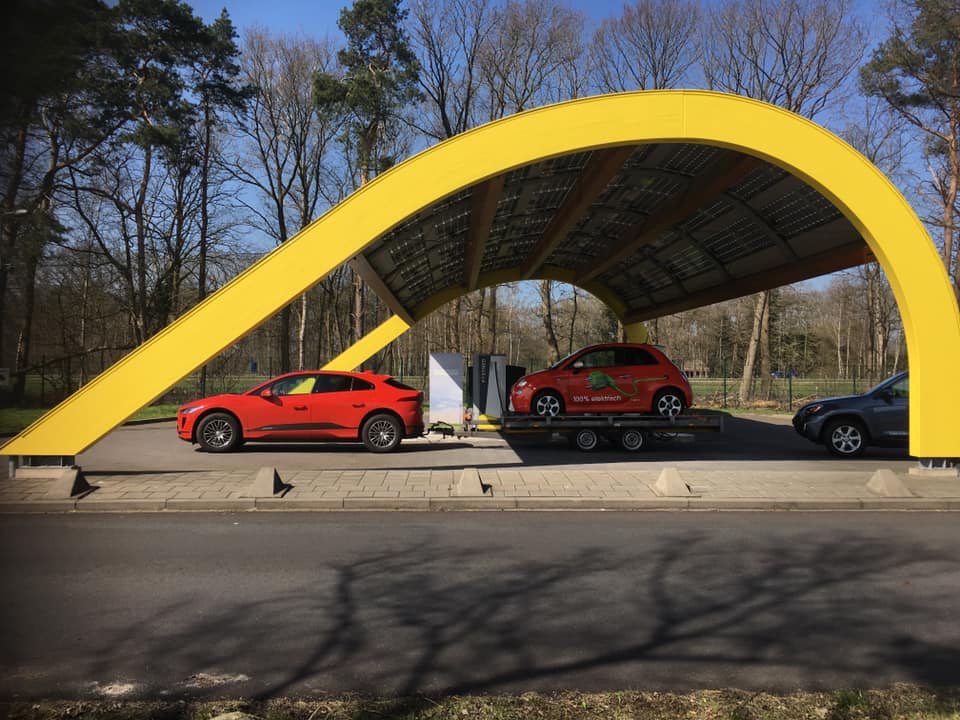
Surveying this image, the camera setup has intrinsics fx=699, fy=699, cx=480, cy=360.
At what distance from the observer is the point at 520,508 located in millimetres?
9219

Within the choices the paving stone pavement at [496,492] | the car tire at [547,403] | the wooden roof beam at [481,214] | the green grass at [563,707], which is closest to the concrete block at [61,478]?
the paving stone pavement at [496,492]

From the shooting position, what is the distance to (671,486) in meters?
9.66

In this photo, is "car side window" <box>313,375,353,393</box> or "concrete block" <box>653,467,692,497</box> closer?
"concrete block" <box>653,467,692,497</box>

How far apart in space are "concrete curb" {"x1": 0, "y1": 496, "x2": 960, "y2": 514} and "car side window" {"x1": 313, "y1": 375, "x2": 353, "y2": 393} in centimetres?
556

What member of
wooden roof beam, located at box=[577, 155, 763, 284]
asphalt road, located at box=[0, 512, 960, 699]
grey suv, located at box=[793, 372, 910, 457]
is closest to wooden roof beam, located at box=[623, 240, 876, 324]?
grey suv, located at box=[793, 372, 910, 457]

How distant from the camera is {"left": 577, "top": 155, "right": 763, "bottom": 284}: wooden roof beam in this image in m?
11.8

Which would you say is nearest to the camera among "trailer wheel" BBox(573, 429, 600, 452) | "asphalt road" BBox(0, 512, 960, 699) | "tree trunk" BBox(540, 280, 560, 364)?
"asphalt road" BBox(0, 512, 960, 699)

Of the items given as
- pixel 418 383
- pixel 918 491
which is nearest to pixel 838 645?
pixel 918 491

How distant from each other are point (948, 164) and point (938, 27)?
7.93m

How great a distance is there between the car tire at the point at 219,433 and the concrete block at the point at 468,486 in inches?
246

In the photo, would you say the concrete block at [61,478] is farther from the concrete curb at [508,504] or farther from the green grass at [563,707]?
the green grass at [563,707]

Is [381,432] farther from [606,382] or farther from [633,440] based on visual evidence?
[633,440]

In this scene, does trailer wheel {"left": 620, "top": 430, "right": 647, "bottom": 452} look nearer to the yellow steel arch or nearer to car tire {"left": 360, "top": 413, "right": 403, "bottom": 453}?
car tire {"left": 360, "top": 413, "right": 403, "bottom": 453}

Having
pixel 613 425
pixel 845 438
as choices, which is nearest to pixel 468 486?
pixel 613 425
